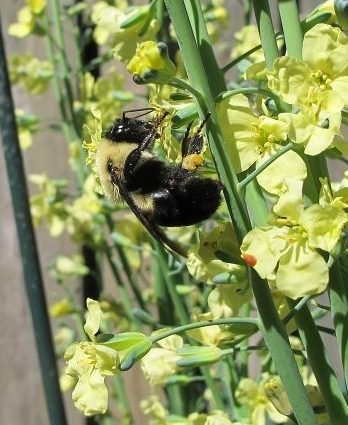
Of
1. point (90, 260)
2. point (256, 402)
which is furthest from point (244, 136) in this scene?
point (90, 260)

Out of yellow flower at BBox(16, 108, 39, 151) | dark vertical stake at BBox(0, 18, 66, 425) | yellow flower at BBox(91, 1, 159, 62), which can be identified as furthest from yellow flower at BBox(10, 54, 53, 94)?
yellow flower at BBox(91, 1, 159, 62)

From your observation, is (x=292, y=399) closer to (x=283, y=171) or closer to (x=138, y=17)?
(x=283, y=171)

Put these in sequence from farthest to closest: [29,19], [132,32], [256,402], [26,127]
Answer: [26,127], [29,19], [256,402], [132,32]

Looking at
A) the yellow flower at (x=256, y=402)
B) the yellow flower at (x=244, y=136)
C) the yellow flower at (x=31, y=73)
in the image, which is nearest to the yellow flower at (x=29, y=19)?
the yellow flower at (x=31, y=73)

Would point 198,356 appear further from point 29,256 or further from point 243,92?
point 29,256

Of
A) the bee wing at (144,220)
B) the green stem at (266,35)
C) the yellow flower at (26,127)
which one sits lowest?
the bee wing at (144,220)

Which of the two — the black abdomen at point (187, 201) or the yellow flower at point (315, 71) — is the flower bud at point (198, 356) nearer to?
the black abdomen at point (187, 201)
